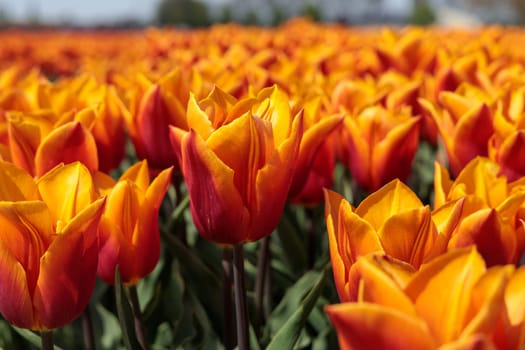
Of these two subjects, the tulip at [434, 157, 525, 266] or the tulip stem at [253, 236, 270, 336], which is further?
the tulip stem at [253, 236, 270, 336]

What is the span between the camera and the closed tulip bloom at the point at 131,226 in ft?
3.81

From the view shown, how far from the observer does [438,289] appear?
0.70 m

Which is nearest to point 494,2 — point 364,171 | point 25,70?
point 25,70

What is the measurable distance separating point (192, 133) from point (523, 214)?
0.48 metres

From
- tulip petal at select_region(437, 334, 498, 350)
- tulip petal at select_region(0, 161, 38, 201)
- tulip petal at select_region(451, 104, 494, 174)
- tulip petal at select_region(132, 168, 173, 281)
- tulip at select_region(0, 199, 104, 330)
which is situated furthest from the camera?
tulip petal at select_region(451, 104, 494, 174)

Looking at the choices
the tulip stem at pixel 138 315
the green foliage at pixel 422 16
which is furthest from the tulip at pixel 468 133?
the green foliage at pixel 422 16

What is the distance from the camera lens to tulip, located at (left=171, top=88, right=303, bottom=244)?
41.6 inches

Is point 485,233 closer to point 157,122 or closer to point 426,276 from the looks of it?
point 426,276

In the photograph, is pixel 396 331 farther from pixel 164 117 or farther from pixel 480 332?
pixel 164 117

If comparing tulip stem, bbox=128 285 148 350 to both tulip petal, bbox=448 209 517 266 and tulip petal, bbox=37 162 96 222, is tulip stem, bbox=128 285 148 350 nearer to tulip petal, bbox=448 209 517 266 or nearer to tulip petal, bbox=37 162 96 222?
tulip petal, bbox=37 162 96 222

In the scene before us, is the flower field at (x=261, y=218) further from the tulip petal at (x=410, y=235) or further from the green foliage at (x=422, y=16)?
the green foliage at (x=422, y=16)

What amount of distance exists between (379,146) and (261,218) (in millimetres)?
479

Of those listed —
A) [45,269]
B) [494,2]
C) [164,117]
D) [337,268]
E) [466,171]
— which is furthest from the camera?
[494,2]

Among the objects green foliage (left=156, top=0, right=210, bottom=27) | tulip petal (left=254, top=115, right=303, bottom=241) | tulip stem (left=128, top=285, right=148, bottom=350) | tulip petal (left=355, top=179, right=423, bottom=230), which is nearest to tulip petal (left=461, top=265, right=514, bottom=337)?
tulip petal (left=355, top=179, right=423, bottom=230)
